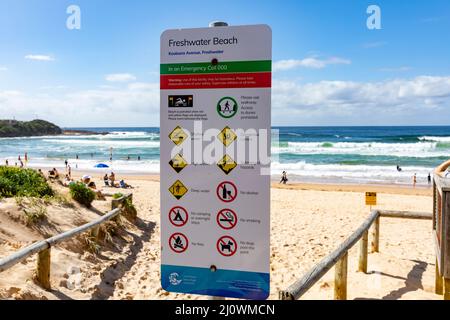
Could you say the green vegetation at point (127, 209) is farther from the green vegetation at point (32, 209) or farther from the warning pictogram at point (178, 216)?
the warning pictogram at point (178, 216)

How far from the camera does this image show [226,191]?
Answer: 2.02 meters

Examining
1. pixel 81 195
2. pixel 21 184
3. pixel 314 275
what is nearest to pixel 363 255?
pixel 314 275

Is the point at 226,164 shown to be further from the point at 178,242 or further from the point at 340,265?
the point at 340,265

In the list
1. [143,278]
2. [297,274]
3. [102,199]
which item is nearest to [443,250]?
[297,274]

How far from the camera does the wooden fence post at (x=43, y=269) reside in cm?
464

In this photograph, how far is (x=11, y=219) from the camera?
6.46 meters

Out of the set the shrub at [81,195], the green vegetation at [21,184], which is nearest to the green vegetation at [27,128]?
the green vegetation at [21,184]

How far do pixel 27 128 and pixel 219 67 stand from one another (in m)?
106

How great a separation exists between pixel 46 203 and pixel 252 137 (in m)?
7.09

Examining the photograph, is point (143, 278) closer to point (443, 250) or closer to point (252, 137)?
point (443, 250)

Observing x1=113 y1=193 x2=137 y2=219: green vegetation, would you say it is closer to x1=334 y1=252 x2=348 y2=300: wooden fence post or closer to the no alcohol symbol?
x1=334 y1=252 x2=348 y2=300: wooden fence post

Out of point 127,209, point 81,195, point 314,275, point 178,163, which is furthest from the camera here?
point 127,209

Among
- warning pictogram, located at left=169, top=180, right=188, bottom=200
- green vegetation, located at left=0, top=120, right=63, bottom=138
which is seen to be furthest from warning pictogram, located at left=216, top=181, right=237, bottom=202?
green vegetation, located at left=0, top=120, right=63, bottom=138

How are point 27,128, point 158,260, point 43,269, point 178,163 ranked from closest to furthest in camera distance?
point 178,163 < point 43,269 < point 158,260 < point 27,128
